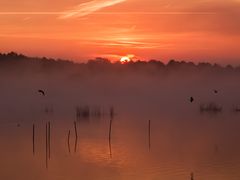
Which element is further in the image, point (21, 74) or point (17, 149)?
point (21, 74)

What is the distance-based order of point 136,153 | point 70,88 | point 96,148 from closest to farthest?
1. point 136,153
2. point 96,148
3. point 70,88

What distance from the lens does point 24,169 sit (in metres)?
23.6

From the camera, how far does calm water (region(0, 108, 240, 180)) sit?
2259 cm

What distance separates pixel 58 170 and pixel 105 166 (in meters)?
2.11

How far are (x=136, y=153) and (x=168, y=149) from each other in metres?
2.66

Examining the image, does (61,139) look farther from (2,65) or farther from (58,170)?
(2,65)

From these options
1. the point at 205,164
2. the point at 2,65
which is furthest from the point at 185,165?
the point at 2,65

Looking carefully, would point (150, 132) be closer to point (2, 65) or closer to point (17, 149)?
point (17, 149)

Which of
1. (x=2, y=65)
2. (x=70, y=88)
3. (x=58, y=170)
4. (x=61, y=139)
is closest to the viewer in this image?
(x=58, y=170)

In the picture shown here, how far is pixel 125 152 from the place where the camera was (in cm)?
2894

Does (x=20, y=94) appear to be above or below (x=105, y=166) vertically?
above

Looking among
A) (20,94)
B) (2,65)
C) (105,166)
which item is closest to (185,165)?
(105,166)

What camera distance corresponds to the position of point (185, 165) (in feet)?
80.7

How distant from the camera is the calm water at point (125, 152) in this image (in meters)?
22.6
